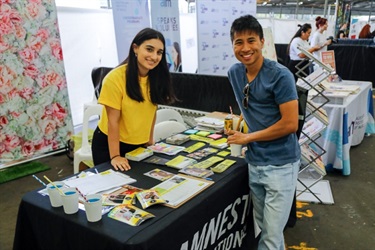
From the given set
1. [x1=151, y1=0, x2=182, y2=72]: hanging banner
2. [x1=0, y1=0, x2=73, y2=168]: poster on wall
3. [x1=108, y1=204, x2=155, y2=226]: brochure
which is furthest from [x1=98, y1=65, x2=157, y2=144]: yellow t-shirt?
[x1=151, y1=0, x2=182, y2=72]: hanging banner

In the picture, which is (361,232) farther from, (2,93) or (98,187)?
(2,93)

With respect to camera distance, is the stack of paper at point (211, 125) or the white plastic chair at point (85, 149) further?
the white plastic chair at point (85, 149)

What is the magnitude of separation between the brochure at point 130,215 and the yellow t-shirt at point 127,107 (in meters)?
0.56

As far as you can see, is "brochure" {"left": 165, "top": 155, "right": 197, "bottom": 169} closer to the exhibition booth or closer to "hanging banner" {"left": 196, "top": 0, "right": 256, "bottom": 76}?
the exhibition booth

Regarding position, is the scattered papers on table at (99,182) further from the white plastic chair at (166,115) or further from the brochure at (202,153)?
the white plastic chair at (166,115)

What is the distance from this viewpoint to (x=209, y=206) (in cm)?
127

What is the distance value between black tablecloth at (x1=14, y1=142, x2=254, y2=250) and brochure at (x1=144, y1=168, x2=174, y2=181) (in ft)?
0.09

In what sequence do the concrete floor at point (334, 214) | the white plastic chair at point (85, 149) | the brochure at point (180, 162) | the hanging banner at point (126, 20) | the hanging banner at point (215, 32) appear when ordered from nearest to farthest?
the brochure at point (180, 162) → the concrete floor at point (334, 214) → the white plastic chair at point (85, 149) → the hanging banner at point (126, 20) → the hanging banner at point (215, 32)

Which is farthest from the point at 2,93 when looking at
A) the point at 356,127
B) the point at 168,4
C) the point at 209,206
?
the point at 356,127

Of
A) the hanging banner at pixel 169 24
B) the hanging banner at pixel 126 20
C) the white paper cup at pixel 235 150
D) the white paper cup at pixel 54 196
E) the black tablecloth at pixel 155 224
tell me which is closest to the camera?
the black tablecloth at pixel 155 224

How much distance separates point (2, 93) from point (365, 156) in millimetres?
3768

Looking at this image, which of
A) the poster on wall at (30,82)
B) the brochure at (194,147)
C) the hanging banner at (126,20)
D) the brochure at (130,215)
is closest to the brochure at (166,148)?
the brochure at (194,147)

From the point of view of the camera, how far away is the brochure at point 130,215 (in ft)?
3.49

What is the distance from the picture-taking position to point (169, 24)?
4.05 m
